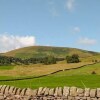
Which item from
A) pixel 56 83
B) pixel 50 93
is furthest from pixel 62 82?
pixel 50 93

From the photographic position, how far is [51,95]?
1881 centimetres

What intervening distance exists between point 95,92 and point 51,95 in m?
2.41

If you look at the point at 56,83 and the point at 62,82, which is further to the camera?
the point at 62,82

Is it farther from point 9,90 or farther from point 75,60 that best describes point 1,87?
point 75,60

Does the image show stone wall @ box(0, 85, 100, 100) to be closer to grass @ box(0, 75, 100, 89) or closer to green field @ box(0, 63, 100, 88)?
grass @ box(0, 75, 100, 89)

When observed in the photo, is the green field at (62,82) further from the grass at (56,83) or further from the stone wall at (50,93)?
the stone wall at (50,93)

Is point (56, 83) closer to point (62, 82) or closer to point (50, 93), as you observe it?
Result: point (62, 82)

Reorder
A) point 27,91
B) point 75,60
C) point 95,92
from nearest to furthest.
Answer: point 95,92, point 27,91, point 75,60

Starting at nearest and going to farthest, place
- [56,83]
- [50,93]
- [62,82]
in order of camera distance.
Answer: [50,93], [56,83], [62,82]

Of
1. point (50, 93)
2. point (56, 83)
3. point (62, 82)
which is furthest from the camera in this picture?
point (62, 82)

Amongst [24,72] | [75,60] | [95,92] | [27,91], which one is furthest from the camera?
[75,60]

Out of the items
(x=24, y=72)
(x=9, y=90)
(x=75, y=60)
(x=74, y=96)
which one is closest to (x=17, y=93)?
(x=9, y=90)

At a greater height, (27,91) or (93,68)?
(93,68)

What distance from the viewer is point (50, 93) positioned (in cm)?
1880
